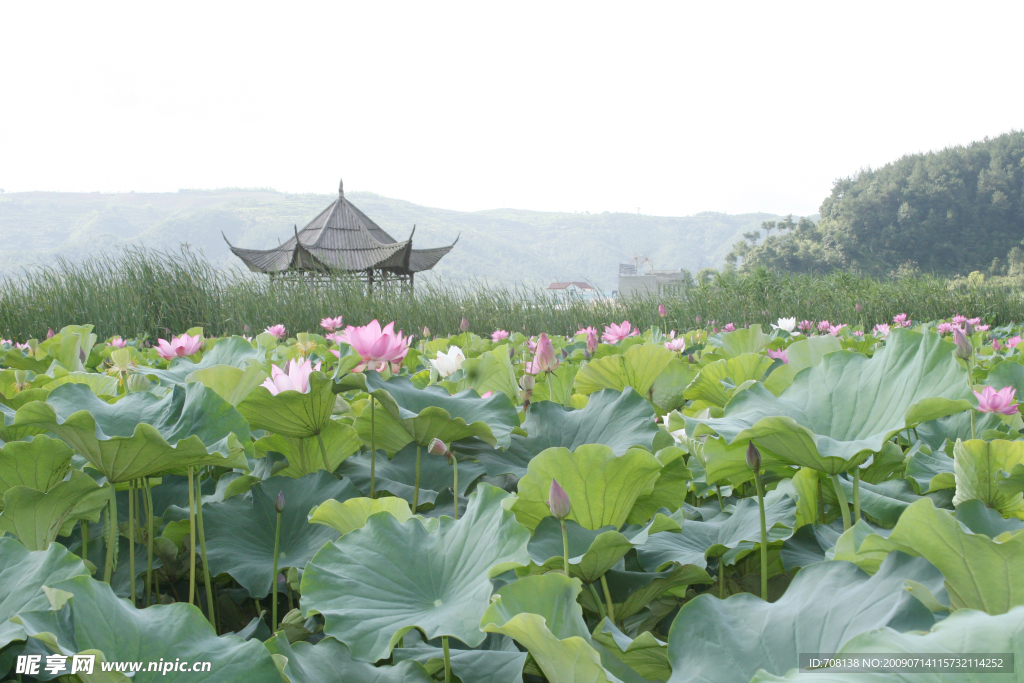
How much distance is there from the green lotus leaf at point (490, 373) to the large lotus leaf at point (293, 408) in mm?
455

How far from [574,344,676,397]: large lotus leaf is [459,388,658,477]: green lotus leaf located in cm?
28

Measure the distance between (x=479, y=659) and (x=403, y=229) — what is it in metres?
154

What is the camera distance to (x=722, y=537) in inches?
26.9

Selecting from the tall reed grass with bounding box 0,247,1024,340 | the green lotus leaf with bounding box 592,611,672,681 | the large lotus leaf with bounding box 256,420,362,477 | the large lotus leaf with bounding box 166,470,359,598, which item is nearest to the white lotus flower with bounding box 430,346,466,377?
the large lotus leaf with bounding box 256,420,362,477

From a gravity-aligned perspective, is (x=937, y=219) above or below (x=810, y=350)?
above

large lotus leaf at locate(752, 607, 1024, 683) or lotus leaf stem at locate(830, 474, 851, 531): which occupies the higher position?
large lotus leaf at locate(752, 607, 1024, 683)

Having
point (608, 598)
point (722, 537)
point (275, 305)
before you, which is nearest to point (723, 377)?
point (722, 537)

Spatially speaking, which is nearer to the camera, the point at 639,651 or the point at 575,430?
the point at 639,651

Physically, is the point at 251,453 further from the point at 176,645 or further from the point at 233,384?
the point at 176,645

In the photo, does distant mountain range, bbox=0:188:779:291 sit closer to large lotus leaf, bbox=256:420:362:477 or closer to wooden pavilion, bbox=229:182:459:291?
wooden pavilion, bbox=229:182:459:291

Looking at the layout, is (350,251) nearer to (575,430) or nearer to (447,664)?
(575,430)

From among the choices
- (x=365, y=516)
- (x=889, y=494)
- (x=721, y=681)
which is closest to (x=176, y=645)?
(x=365, y=516)

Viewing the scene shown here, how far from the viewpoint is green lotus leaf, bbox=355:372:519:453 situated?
809mm

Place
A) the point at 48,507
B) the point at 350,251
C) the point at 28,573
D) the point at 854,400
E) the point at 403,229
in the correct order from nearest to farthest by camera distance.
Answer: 1. the point at 28,573
2. the point at 48,507
3. the point at 854,400
4. the point at 350,251
5. the point at 403,229
